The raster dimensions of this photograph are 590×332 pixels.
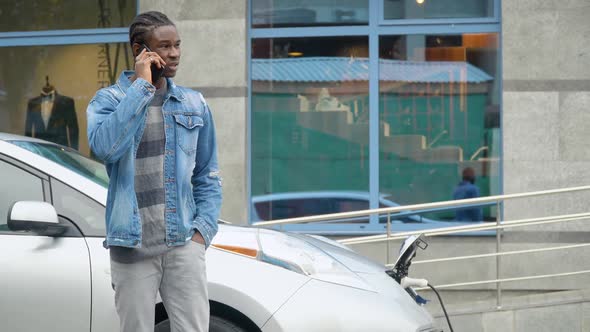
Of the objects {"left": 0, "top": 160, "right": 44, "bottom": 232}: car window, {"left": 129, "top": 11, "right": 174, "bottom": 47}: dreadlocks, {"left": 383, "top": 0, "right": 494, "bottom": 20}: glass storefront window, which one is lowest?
{"left": 0, "top": 160, "right": 44, "bottom": 232}: car window

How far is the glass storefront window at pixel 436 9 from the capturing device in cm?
994

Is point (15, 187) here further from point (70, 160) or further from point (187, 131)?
point (187, 131)

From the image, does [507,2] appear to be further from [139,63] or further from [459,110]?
[139,63]

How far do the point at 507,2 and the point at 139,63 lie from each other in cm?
668

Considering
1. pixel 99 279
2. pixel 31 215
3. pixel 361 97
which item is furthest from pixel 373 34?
pixel 31 215

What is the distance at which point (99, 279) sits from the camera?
4.54 meters

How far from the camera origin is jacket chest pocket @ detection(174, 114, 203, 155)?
3742mm

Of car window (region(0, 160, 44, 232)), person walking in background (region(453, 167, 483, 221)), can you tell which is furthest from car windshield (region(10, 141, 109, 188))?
person walking in background (region(453, 167, 483, 221))

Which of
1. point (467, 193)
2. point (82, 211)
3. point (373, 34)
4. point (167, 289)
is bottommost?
point (467, 193)

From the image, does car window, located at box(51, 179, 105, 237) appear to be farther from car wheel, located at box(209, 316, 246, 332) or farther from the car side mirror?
car wheel, located at box(209, 316, 246, 332)

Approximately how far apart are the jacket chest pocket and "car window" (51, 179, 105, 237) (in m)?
1.05

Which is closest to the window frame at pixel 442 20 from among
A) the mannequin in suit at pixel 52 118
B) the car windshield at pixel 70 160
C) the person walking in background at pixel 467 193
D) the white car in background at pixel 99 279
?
the person walking in background at pixel 467 193

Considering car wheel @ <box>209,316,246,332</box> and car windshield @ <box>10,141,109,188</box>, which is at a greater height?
car windshield @ <box>10,141,109,188</box>

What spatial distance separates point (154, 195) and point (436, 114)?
669 centimetres
